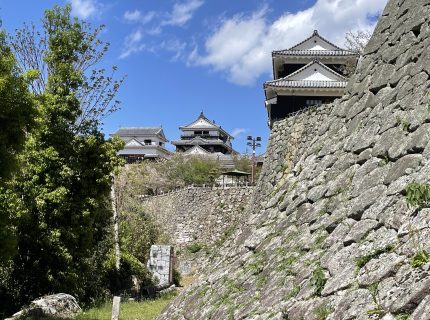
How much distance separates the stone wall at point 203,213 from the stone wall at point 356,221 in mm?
19556

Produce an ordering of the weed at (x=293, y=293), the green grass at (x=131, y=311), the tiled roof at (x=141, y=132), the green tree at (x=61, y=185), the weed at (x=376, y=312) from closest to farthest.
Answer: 1. the weed at (x=376, y=312)
2. the weed at (x=293, y=293)
3. the green grass at (x=131, y=311)
4. the green tree at (x=61, y=185)
5. the tiled roof at (x=141, y=132)

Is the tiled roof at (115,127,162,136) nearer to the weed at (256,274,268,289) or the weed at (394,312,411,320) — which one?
the weed at (256,274,268,289)

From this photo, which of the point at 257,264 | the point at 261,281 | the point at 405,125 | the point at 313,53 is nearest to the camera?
the point at 405,125

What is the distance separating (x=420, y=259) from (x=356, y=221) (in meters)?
1.09

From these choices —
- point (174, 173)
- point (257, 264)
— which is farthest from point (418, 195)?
point (174, 173)

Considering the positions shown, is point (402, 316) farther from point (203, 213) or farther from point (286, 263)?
point (203, 213)

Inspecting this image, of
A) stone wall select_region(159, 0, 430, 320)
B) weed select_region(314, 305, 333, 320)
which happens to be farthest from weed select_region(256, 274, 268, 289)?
weed select_region(314, 305, 333, 320)

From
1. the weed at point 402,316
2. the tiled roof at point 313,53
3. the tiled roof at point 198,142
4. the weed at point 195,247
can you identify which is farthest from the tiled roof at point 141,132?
the weed at point 402,316

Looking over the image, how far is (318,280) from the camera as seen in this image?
11.3 feet

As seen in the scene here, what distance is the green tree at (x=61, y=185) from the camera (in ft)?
43.5

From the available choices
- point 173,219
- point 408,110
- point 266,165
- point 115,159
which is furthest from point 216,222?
point 408,110

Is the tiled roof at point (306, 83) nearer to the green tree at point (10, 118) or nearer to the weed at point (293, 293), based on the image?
the green tree at point (10, 118)

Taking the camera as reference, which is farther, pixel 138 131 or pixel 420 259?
pixel 138 131

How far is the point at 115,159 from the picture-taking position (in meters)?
14.9
